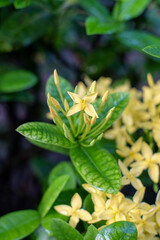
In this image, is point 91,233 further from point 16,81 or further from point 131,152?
point 16,81

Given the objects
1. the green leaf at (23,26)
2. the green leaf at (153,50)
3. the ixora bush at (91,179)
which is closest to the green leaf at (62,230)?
the ixora bush at (91,179)

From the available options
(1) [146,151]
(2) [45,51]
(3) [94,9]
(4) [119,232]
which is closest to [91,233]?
(4) [119,232]

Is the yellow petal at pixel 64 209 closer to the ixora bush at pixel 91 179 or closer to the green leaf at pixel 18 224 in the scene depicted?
the ixora bush at pixel 91 179

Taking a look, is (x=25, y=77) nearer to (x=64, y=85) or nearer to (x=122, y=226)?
(x=64, y=85)

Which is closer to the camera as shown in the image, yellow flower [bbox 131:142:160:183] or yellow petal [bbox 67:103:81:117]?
Answer: yellow petal [bbox 67:103:81:117]

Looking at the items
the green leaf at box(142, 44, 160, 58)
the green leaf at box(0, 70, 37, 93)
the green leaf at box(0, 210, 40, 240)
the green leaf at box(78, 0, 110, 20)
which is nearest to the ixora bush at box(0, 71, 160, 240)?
the green leaf at box(0, 210, 40, 240)

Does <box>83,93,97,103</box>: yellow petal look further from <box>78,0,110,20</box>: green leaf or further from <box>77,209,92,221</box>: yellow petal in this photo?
<box>78,0,110,20</box>: green leaf
